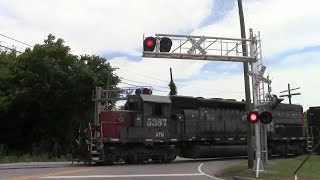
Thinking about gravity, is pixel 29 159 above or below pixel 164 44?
below

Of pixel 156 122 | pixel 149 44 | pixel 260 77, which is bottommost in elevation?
pixel 156 122

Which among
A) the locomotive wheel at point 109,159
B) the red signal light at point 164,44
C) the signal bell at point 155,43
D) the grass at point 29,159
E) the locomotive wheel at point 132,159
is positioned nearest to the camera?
the signal bell at point 155,43

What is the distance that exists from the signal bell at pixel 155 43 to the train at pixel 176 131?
9773 mm

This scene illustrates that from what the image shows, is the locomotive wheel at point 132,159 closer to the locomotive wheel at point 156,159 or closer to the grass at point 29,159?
the locomotive wheel at point 156,159

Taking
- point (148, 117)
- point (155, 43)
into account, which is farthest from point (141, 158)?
point (155, 43)

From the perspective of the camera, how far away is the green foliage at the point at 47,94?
39.3 metres

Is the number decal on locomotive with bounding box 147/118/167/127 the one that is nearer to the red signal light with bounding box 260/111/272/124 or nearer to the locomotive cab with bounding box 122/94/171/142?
the locomotive cab with bounding box 122/94/171/142

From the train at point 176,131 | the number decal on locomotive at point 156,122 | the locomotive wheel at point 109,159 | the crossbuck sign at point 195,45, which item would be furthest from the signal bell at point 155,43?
the number decal on locomotive at point 156,122

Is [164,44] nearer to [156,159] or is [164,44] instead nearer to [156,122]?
[156,122]

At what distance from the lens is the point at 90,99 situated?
135 feet

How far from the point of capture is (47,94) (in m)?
40.2

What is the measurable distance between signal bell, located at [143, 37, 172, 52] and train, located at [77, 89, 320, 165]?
977 centimetres

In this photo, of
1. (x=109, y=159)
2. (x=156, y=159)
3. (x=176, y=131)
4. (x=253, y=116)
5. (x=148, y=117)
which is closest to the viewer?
(x=253, y=116)

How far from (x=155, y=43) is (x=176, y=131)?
491 inches
